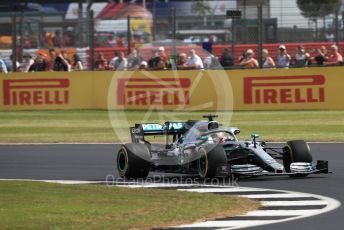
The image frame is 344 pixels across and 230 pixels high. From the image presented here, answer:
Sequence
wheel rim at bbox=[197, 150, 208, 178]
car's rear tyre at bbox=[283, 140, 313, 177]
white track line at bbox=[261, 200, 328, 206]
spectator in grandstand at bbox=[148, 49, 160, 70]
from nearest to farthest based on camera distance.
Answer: white track line at bbox=[261, 200, 328, 206], wheel rim at bbox=[197, 150, 208, 178], car's rear tyre at bbox=[283, 140, 313, 177], spectator in grandstand at bbox=[148, 49, 160, 70]

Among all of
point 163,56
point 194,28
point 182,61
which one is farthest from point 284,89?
point 194,28

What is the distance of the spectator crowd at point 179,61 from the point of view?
30.8 meters

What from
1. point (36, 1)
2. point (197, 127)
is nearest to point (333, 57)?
point (197, 127)

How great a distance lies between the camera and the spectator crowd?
101 ft

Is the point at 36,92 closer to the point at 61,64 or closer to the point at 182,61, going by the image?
the point at 61,64

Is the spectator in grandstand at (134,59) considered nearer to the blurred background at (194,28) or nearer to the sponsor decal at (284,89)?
the blurred background at (194,28)

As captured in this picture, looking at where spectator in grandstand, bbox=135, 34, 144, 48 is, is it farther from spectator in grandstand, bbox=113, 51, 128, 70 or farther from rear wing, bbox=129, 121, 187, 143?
rear wing, bbox=129, 121, 187, 143

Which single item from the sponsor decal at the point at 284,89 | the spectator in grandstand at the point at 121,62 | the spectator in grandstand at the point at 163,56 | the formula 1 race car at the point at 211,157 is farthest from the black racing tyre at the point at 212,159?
the spectator in grandstand at the point at 121,62

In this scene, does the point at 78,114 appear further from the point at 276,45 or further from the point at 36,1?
the point at 36,1

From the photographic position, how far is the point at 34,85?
32.2 m

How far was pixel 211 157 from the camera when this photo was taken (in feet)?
49.9

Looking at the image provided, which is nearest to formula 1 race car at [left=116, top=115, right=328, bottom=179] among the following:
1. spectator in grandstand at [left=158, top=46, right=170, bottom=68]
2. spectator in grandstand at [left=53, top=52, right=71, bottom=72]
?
spectator in grandstand at [left=158, top=46, right=170, bottom=68]

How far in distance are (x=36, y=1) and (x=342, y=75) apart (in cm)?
4261

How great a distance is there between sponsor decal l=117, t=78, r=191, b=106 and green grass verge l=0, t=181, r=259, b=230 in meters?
16.1
